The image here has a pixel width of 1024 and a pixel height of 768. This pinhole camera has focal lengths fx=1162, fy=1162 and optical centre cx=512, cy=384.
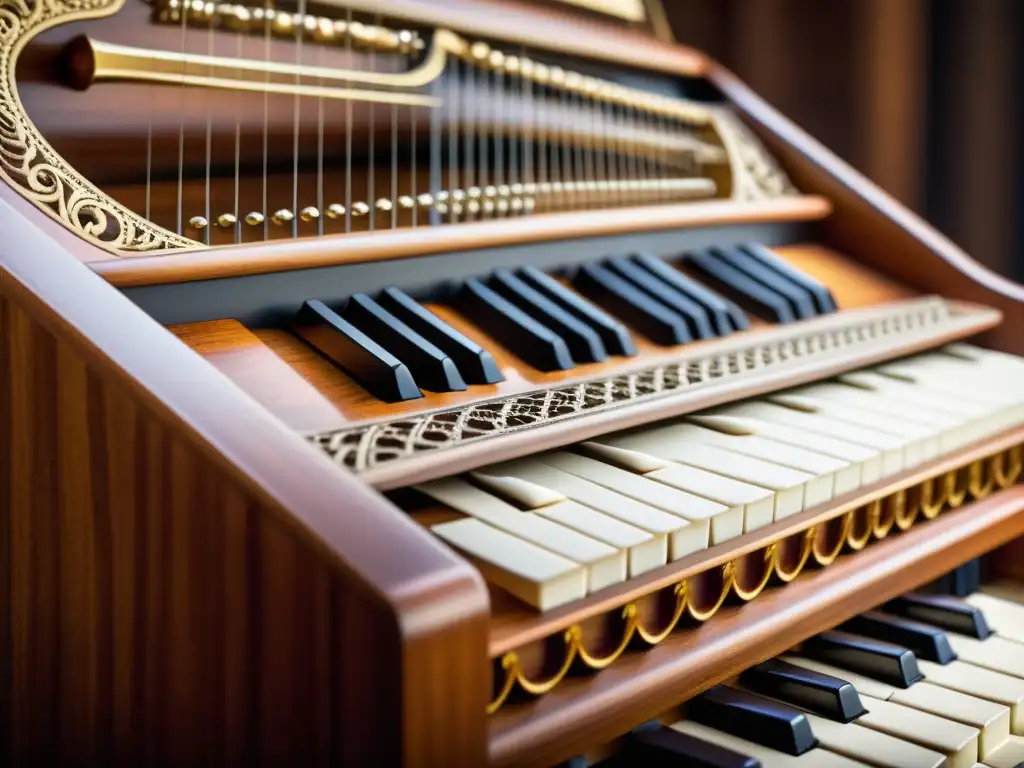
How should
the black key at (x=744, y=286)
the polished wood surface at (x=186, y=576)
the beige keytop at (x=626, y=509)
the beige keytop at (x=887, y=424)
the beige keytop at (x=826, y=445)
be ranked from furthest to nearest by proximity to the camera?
1. the black key at (x=744, y=286)
2. the beige keytop at (x=887, y=424)
3. the beige keytop at (x=826, y=445)
4. the beige keytop at (x=626, y=509)
5. the polished wood surface at (x=186, y=576)

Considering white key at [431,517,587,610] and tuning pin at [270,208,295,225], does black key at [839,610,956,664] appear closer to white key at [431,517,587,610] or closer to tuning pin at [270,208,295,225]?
white key at [431,517,587,610]

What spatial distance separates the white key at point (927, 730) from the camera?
121 centimetres

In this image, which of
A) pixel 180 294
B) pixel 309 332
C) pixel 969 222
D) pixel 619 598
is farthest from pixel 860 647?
pixel 969 222

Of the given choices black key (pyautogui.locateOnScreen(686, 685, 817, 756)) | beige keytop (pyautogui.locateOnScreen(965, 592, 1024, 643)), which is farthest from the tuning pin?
beige keytop (pyautogui.locateOnScreen(965, 592, 1024, 643))

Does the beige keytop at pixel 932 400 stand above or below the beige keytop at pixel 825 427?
below

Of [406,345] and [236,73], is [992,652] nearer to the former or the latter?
[406,345]

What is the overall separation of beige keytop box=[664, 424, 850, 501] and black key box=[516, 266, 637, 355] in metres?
0.12

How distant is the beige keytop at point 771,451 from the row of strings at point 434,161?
0.45 m

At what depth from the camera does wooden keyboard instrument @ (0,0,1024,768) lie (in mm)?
887

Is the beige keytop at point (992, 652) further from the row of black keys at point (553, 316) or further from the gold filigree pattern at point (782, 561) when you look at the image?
the row of black keys at point (553, 316)

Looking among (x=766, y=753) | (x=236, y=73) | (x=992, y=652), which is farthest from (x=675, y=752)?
(x=236, y=73)

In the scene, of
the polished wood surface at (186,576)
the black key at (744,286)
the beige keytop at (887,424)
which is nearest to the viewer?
the polished wood surface at (186,576)

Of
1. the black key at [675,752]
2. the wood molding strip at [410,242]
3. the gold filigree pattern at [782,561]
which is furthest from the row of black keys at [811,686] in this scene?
the wood molding strip at [410,242]

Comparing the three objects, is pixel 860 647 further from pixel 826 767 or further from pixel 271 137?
pixel 271 137
